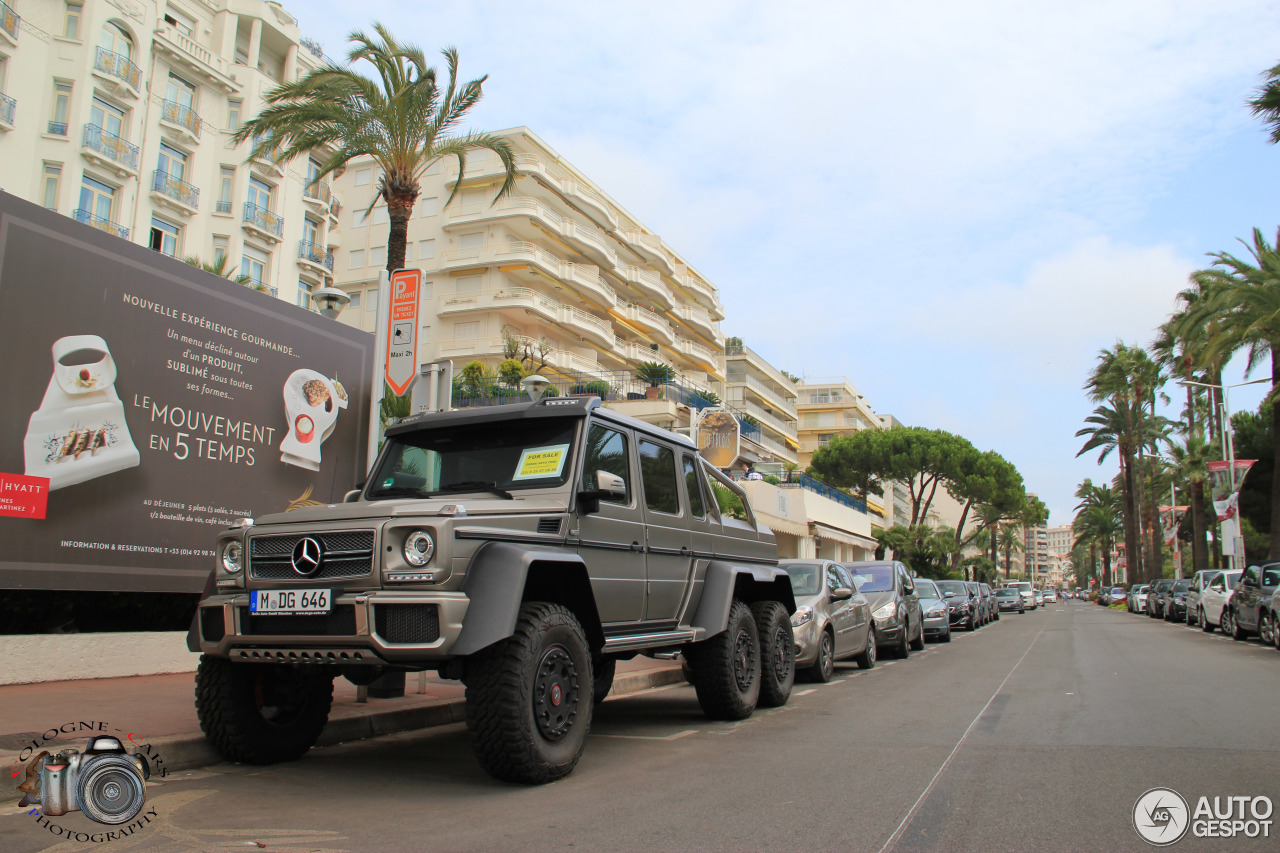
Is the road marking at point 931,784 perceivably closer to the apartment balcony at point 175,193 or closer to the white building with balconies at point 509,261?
the apartment balcony at point 175,193

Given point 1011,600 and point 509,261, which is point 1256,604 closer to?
point 1011,600

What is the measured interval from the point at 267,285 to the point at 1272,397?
35201mm

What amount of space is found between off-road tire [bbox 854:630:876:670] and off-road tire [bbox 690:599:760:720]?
19.8ft

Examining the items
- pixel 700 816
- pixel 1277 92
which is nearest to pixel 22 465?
pixel 700 816

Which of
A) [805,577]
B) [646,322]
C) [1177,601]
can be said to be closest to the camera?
[805,577]

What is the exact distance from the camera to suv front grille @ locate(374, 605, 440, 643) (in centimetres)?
477

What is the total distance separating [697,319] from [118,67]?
4322 cm

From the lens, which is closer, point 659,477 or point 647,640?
point 647,640

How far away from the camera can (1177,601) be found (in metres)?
29.4

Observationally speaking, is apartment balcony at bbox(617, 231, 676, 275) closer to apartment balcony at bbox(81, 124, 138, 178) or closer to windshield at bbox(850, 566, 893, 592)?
apartment balcony at bbox(81, 124, 138, 178)

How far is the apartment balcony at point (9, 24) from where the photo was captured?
88.0 ft

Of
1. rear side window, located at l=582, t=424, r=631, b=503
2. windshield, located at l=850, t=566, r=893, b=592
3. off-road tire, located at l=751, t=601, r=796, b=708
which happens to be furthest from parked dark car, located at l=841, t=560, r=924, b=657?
rear side window, located at l=582, t=424, r=631, b=503

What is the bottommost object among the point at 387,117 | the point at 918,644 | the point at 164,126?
the point at 918,644

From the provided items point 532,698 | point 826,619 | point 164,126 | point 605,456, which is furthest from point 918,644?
point 164,126
